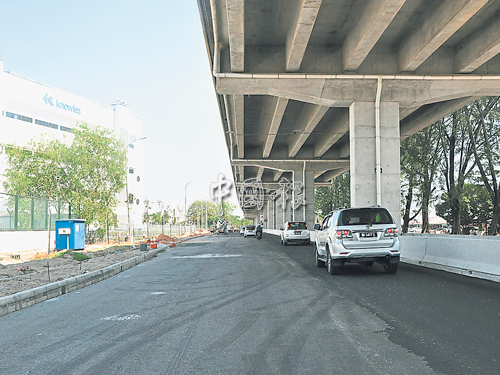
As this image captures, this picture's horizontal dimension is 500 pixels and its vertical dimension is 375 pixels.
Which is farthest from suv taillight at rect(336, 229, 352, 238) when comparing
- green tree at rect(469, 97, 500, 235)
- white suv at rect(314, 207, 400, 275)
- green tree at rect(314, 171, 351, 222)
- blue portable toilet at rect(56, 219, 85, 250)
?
green tree at rect(314, 171, 351, 222)

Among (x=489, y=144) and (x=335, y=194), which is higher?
(x=489, y=144)

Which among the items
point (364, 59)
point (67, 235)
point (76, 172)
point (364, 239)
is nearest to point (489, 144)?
point (364, 59)

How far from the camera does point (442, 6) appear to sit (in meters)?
16.2

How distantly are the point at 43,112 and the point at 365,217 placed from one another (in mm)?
68029

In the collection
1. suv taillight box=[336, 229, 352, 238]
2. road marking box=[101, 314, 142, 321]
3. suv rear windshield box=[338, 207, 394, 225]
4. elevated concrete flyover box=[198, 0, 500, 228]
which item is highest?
elevated concrete flyover box=[198, 0, 500, 228]

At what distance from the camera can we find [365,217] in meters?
12.9

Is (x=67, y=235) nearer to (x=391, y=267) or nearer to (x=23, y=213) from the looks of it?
(x=23, y=213)

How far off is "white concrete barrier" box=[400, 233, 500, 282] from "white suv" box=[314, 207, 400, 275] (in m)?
1.79

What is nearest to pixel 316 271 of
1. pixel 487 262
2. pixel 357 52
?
pixel 487 262

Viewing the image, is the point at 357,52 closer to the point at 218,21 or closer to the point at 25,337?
the point at 218,21

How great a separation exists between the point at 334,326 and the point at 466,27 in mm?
16384

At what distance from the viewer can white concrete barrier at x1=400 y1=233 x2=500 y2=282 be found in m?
11.4

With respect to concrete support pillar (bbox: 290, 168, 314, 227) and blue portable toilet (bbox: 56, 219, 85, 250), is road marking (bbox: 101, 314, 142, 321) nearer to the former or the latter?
blue portable toilet (bbox: 56, 219, 85, 250)

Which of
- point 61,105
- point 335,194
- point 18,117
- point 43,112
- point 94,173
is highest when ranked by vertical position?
point 61,105
